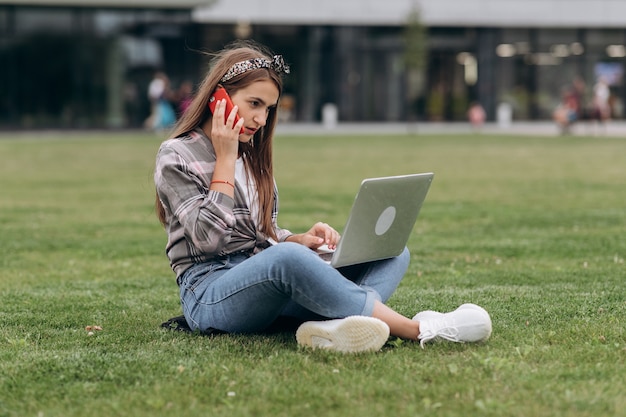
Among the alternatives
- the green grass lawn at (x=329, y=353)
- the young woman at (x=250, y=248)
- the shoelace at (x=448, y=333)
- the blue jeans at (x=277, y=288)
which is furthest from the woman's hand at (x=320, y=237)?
the shoelace at (x=448, y=333)

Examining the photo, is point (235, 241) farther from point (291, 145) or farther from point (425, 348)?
point (291, 145)

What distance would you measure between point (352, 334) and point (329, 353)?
0.15m

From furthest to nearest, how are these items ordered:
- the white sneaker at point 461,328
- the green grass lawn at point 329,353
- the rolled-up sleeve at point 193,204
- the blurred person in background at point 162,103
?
the blurred person in background at point 162,103
the white sneaker at point 461,328
the rolled-up sleeve at point 193,204
the green grass lawn at point 329,353

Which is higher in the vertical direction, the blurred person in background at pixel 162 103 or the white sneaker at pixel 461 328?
the white sneaker at pixel 461 328

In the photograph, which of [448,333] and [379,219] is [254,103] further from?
[448,333]

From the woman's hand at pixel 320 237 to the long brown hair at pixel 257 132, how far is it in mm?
172

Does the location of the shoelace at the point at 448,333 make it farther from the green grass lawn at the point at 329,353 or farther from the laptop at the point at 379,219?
the laptop at the point at 379,219

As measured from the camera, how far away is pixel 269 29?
42719 mm

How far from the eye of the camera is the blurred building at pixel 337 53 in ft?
123

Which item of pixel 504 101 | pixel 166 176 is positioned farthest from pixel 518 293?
pixel 504 101

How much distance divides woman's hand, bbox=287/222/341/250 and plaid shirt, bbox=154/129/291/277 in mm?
200

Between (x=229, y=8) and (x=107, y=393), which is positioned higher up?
(x=229, y=8)

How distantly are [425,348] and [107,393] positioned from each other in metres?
1.42

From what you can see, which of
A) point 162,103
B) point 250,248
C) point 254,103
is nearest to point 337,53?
point 162,103
